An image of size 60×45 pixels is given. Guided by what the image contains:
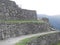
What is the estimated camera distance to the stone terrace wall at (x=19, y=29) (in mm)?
34500

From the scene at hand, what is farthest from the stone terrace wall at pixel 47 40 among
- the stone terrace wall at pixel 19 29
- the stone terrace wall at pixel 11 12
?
the stone terrace wall at pixel 11 12

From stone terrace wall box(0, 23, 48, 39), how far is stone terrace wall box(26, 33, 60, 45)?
3233 millimetres

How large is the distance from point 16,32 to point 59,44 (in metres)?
9.91

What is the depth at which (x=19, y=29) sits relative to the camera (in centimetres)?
3850

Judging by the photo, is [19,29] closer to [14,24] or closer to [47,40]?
[14,24]

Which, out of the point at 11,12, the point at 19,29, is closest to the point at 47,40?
the point at 19,29

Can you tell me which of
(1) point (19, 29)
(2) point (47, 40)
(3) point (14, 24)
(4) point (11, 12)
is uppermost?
(4) point (11, 12)

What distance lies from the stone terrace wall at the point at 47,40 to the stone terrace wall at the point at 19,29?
10.6 ft

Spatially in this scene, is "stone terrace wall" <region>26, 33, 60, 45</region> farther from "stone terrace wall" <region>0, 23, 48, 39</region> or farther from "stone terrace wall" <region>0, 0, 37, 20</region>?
"stone terrace wall" <region>0, 0, 37, 20</region>

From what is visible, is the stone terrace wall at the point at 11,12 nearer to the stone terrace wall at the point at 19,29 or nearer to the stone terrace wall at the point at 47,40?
the stone terrace wall at the point at 19,29

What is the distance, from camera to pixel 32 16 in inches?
1927

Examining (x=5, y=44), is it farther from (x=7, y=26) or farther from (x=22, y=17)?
(x=22, y=17)

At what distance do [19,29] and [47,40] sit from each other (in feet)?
16.0

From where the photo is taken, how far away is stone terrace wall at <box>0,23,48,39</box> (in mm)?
34500
